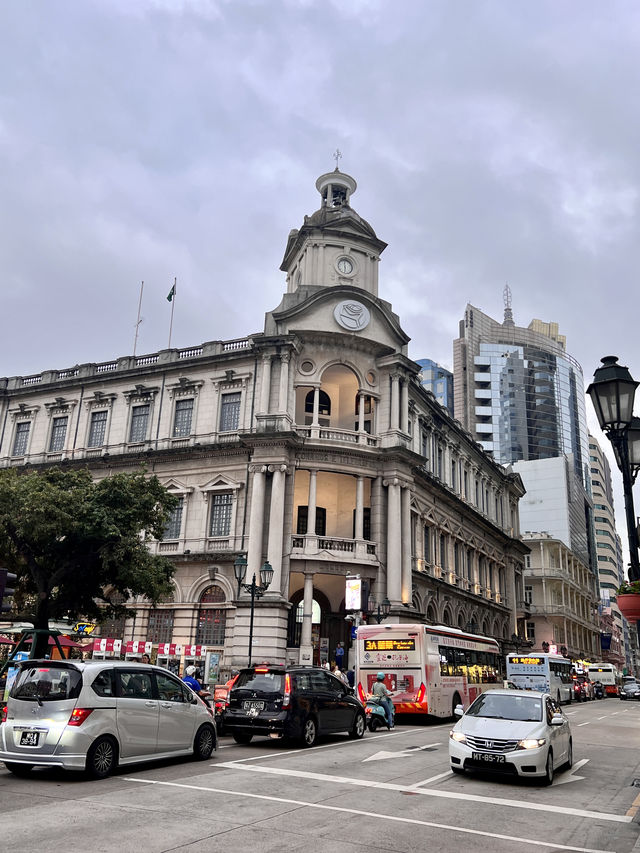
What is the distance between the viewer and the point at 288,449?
3575 centimetres

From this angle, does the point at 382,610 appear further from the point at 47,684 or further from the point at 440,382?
the point at 440,382

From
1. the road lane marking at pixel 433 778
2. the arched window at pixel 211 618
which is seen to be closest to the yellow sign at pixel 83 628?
the arched window at pixel 211 618

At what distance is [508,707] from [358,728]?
6.61m

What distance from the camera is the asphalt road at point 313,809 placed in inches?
310

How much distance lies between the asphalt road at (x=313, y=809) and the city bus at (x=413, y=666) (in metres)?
9.72

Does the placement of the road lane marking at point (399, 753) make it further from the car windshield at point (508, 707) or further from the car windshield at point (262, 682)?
the car windshield at point (508, 707)

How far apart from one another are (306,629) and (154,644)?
8047mm

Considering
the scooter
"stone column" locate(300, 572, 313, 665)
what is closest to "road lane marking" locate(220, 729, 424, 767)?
the scooter

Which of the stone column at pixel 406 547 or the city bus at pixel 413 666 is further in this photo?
the stone column at pixel 406 547

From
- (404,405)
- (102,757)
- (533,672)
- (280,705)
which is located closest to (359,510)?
(404,405)

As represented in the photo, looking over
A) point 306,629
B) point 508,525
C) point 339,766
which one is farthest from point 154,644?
point 508,525

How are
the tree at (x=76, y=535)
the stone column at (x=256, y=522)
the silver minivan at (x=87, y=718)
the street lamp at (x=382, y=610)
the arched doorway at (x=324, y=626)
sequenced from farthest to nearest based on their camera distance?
the arched doorway at (x=324, y=626) < the stone column at (x=256, y=522) < the street lamp at (x=382, y=610) < the tree at (x=76, y=535) < the silver minivan at (x=87, y=718)

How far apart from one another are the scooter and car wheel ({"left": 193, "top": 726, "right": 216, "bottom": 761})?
27.8 feet

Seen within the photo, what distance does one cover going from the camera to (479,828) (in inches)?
352
